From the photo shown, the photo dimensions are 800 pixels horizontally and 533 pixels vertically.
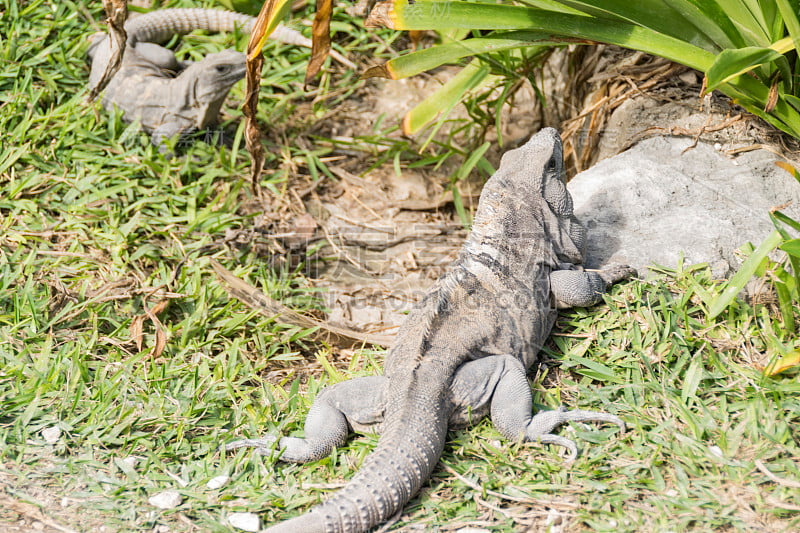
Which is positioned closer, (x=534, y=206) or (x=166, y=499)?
(x=166, y=499)

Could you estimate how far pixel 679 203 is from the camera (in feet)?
13.2

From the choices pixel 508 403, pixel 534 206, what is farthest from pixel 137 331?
pixel 534 206

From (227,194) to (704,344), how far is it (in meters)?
3.22

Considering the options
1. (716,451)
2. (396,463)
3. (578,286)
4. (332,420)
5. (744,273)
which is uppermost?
(744,273)

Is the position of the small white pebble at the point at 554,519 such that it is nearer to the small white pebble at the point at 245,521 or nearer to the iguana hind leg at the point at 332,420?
the iguana hind leg at the point at 332,420

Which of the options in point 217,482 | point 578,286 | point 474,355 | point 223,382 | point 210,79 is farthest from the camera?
point 210,79

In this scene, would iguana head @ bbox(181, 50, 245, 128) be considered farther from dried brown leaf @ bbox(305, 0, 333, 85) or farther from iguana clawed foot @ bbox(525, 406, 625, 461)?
iguana clawed foot @ bbox(525, 406, 625, 461)

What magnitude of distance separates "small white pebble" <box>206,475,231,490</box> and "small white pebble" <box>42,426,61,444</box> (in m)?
0.75

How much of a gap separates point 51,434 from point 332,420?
4.07 ft

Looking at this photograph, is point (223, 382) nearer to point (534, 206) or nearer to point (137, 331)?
point (137, 331)

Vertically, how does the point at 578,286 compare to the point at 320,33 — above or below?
below

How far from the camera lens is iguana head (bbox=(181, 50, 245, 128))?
5.24 meters

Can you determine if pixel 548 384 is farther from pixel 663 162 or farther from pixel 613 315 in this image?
pixel 663 162

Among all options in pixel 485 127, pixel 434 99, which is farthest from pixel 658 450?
pixel 485 127
